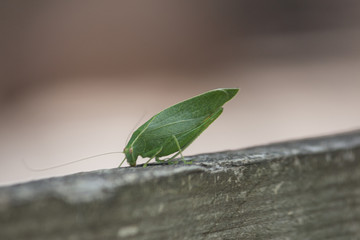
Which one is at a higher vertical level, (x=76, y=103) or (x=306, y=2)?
(x=306, y=2)

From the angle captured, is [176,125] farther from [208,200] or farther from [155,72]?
[155,72]

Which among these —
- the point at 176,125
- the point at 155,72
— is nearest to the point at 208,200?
the point at 176,125

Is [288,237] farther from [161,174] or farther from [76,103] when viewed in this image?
[76,103]

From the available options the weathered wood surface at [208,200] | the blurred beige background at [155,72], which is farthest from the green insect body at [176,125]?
the blurred beige background at [155,72]

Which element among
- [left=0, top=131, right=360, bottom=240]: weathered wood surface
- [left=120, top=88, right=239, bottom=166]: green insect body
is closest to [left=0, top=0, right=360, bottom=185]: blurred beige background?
[left=120, top=88, right=239, bottom=166]: green insect body

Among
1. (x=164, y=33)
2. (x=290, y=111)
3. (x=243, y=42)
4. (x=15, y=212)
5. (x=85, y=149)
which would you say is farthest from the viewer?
(x=243, y=42)

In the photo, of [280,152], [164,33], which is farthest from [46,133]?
[280,152]
